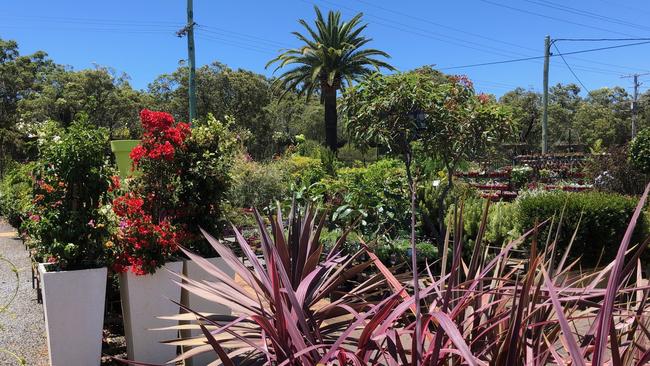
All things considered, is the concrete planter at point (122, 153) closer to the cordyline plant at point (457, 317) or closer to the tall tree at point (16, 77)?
the cordyline plant at point (457, 317)

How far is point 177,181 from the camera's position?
14.1ft

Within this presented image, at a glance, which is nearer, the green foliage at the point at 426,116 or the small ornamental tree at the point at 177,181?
the small ornamental tree at the point at 177,181

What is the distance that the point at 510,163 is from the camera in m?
20.5

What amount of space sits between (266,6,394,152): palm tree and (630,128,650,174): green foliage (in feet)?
47.2

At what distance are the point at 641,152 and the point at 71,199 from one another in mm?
13516

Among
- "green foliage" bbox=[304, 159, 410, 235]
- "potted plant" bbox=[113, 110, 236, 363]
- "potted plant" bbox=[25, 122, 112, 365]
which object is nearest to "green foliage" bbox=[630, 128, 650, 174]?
"green foliage" bbox=[304, 159, 410, 235]

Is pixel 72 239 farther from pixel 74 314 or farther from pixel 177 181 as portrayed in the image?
pixel 177 181

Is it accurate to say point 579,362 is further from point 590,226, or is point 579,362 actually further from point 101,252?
point 590,226

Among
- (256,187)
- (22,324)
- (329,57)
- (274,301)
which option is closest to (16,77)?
(329,57)

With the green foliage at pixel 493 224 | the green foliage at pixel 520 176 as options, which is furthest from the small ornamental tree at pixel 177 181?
the green foliage at pixel 520 176

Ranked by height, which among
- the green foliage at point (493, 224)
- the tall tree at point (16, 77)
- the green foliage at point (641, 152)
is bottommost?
the green foliage at point (493, 224)

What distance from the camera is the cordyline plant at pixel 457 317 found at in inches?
56.0

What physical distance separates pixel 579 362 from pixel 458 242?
0.73 metres

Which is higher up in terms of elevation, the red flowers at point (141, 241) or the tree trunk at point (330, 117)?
the tree trunk at point (330, 117)
